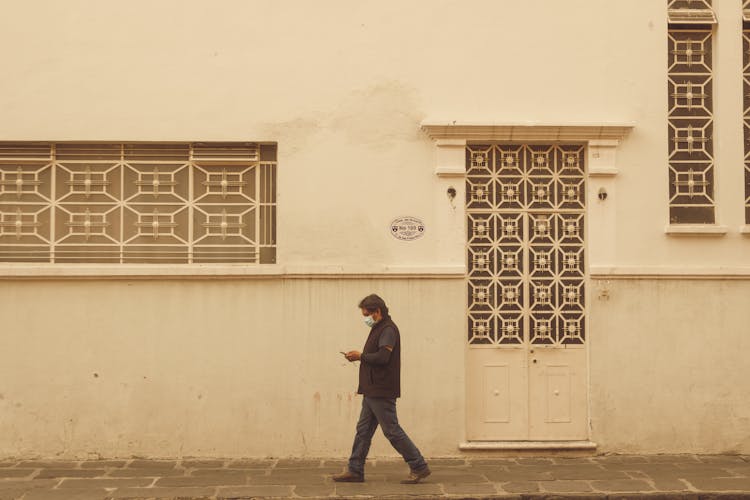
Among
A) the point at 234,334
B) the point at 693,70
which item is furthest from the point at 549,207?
the point at 234,334

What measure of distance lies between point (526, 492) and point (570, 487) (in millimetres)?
477

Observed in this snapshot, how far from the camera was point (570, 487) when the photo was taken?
7.97 metres

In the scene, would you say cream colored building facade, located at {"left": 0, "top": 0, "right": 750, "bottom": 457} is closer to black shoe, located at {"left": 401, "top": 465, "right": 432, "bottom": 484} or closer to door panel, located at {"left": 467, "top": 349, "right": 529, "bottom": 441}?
door panel, located at {"left": 467, "top": 349, "right": 529, "bottom": 441}

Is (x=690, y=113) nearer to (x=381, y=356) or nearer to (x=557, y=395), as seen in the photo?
(x=557, y=395)

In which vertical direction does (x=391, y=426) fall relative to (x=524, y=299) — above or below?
below

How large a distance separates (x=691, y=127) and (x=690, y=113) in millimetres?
159

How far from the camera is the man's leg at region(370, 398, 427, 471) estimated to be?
25.7 feet

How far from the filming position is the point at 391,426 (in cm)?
782

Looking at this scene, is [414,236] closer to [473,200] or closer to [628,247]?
[473,200]

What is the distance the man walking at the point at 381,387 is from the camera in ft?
25.6

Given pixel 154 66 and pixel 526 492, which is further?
pixel 154 66

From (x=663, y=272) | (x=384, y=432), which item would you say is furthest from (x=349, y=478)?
(x=663, y=272)

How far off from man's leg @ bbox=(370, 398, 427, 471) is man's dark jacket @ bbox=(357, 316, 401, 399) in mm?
79

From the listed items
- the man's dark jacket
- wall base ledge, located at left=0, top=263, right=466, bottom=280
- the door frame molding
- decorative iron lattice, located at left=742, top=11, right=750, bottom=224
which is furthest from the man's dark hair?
decorative iron lattice, located at left=742, top=11, right=750, bottom=224
